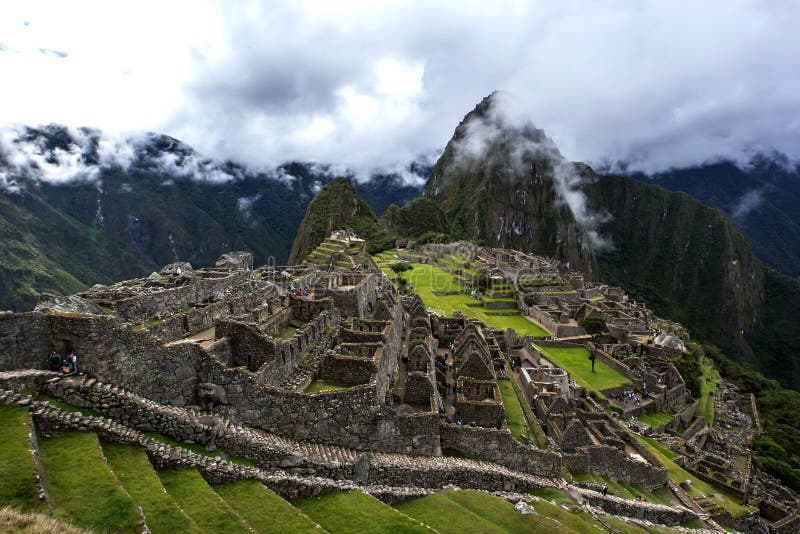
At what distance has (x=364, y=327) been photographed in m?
23.2

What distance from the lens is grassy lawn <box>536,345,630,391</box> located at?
42.6 m

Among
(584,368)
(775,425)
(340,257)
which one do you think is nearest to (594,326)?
(584,368)

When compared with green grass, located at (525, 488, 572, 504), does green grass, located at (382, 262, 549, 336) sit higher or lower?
higher

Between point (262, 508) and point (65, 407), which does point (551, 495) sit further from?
point (65, 407)

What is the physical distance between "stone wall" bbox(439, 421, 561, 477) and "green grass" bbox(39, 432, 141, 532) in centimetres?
1242

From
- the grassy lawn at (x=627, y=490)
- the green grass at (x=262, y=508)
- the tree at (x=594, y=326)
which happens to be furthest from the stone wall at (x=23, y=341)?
the tree at (x=594, y=326)

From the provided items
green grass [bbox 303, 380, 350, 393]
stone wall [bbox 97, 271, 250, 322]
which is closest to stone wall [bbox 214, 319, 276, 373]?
green grass [bbox 303, 380, 350, 393]

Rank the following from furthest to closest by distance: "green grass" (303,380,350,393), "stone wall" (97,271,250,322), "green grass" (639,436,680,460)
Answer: "green grass" (639,436,680,460), "stone wall" (97,271,250,322), "green grass" (303,380,350,393)

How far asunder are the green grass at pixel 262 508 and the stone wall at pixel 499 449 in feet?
29.3

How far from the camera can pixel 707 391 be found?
185 ft

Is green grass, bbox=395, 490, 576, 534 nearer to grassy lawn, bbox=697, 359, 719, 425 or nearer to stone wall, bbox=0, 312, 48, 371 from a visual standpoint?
stone wall, bbox=0, 312, 48, 371

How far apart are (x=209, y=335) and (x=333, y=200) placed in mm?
134306

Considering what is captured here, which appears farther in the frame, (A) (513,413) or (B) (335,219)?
(B) (335,219)

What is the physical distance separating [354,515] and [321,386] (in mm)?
6208
